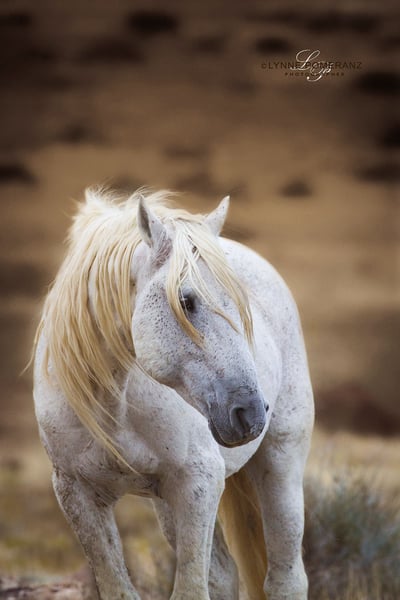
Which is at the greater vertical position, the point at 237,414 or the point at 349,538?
the point at 237,414

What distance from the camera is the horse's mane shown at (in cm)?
220

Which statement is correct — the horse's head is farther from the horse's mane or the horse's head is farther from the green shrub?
the green shrub

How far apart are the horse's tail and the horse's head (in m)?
1.01

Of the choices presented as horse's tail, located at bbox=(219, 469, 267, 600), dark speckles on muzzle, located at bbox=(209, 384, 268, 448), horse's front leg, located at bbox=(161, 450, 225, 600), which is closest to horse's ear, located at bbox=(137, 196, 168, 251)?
dark speckles on muzzle, located at bbox=(209, 384, 268, 448)

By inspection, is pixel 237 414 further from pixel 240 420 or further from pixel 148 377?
pixel 148 377

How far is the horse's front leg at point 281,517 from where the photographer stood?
2.87 m

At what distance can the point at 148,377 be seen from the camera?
93.4 inches

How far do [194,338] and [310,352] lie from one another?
3.09 m

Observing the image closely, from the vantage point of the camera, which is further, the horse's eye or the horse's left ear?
the horse's left ear

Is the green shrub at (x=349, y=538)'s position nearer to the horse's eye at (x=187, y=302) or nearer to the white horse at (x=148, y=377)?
the white horse at (x=148, y=377)


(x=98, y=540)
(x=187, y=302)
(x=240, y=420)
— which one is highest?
(x=187, y=302)

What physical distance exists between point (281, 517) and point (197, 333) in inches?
39.0

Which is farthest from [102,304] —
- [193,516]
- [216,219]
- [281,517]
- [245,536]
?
[245,536]

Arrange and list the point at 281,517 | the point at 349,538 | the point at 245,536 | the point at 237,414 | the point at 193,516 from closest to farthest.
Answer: the point at 237,414, the point at 193,516, the point at 281,517, the point at 245,536, the point at 349,538
